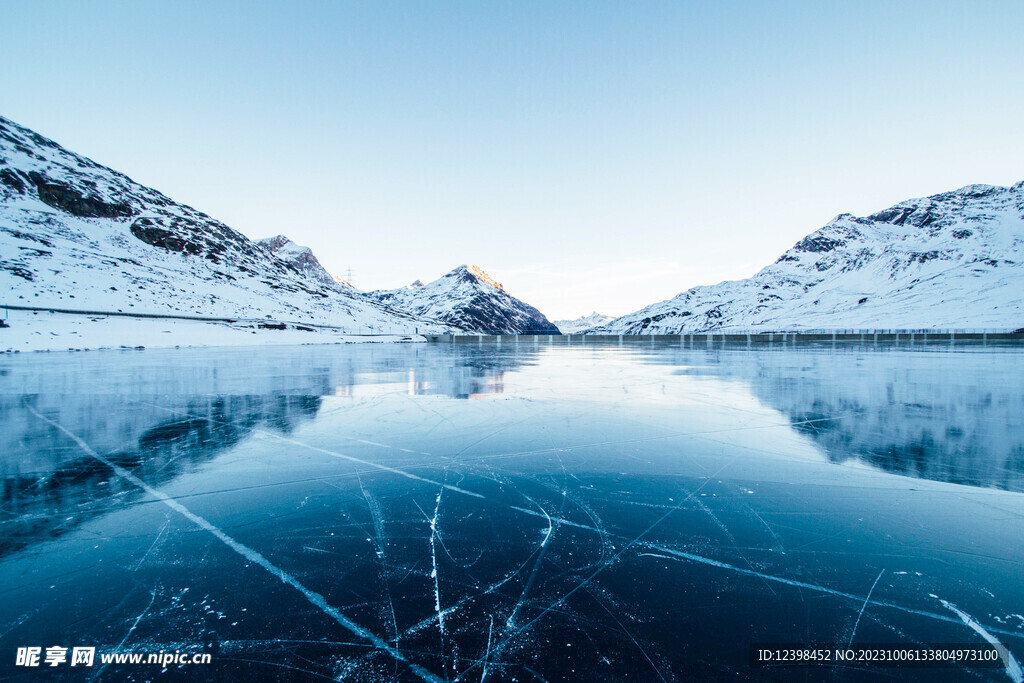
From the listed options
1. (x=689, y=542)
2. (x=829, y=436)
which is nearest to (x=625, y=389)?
(x=829, y=436)

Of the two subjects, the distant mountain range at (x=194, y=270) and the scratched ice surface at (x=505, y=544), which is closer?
the scratched ice surface at (x=505, y=544)

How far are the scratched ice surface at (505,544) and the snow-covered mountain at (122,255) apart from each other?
8060 cm

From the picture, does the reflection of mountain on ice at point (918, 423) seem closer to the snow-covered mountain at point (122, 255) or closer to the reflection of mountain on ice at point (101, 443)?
the reflection of mountain on ice at point (101, 443)

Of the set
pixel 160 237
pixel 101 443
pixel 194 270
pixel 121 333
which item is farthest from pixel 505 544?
pixel 160 237

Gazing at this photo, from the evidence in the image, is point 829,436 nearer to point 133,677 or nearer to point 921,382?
point 133,677

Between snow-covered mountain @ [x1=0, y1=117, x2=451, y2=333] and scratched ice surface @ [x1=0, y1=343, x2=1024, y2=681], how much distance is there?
8060 cm

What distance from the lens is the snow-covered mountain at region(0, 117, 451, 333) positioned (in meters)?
74.9

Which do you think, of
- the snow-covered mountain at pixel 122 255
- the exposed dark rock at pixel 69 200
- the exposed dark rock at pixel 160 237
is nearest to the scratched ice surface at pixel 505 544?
the snow-covered mountain at pixel 122 255

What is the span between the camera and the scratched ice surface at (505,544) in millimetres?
2203

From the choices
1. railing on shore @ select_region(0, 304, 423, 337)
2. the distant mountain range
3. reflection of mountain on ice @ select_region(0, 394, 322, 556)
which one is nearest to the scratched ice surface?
reflection of mountain on ice @ select_region(0, 394, 322, 556)

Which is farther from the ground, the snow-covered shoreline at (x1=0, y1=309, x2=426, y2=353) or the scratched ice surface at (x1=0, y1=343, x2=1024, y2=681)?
the snow-covered shoreline at (x1=0, y1=309, x2=426, y2=353)

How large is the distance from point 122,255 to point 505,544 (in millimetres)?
140599

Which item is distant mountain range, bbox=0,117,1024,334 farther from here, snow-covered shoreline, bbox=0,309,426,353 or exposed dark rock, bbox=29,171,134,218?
snow-covered shoreline, bbox=0,309,426,353

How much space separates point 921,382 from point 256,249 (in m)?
199
